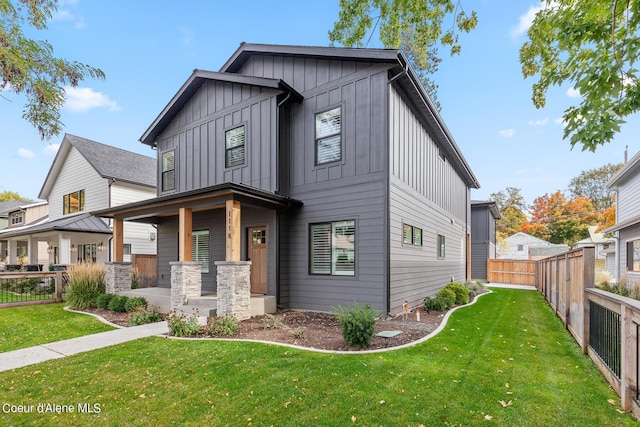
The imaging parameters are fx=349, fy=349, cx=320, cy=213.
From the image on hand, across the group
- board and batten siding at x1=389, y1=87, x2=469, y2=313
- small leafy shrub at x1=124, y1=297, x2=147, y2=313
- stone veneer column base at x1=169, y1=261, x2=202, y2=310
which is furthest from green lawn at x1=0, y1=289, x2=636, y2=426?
small leafy shrub at x1=124, y1=297, x2=147, y2=313

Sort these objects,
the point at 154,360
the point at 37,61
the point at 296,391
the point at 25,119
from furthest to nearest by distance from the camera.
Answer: the point at 25,119 → the point at 37,61 → the point at 154,360 → the point at 296,391

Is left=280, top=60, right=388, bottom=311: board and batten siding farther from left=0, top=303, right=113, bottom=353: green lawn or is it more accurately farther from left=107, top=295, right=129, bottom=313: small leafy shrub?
left=0, top=303, right=113, bottom=353: green lawn

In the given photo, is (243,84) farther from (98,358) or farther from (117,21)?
(98,358)

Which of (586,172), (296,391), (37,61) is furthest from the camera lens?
(586,172)

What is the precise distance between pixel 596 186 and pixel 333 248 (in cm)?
5678

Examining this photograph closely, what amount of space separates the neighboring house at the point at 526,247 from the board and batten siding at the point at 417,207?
31.3 m

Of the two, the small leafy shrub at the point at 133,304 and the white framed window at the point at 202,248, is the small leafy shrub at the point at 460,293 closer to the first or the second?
the white framed window at the point at 202,248

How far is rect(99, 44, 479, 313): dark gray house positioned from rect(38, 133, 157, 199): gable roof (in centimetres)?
813

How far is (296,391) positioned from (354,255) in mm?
4894

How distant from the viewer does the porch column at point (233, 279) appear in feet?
25.9

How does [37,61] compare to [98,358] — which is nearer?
[98,358]

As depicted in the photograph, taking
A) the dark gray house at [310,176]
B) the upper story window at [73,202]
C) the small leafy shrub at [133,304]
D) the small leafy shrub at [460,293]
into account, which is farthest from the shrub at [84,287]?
the small leafy shrub at [460,293]

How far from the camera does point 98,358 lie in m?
5.32

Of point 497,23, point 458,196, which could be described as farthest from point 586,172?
point 497,23
